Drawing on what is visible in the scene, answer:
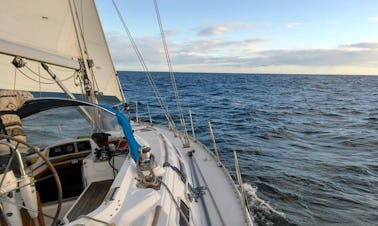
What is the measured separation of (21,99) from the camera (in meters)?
3.57

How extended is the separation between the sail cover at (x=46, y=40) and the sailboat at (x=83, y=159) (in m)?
0.02

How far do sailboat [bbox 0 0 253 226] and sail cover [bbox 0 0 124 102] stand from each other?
0.02 meters

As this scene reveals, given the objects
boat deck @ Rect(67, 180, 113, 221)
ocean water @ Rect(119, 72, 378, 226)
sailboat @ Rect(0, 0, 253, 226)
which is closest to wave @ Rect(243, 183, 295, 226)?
ocean water @ Rect(119, 72, 378, 226)

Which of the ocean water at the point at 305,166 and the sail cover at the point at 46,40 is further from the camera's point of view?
the ocean water at the point at 305,166

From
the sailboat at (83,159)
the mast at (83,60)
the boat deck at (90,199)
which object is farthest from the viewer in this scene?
the mast at (83,60)

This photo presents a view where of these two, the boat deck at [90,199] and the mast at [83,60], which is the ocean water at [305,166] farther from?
the boat deck at [90,199]

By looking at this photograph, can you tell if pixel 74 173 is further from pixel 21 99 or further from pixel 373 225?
pixel 373 225

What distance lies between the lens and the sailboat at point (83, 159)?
289cm

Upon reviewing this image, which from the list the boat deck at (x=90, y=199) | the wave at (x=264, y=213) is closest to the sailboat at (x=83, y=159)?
the boat deck at (x=90, y=199)

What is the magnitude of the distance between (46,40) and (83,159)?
2147 mm

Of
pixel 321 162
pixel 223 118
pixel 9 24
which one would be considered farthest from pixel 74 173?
pixel 223 118

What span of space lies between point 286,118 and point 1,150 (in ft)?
63.4

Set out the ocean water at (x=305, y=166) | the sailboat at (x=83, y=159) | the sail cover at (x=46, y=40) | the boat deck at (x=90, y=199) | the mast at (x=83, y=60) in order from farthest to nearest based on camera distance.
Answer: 1. the ocean water at (x=305, y=166)
2. the mast at (x=83, y=60)
3. the sail cover at (x=46, y=40)
4. the boat deck at (x=90, y=199)
5. the sailboat at (x=83, y=159)

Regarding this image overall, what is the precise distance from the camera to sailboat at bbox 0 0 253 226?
9.48ft
